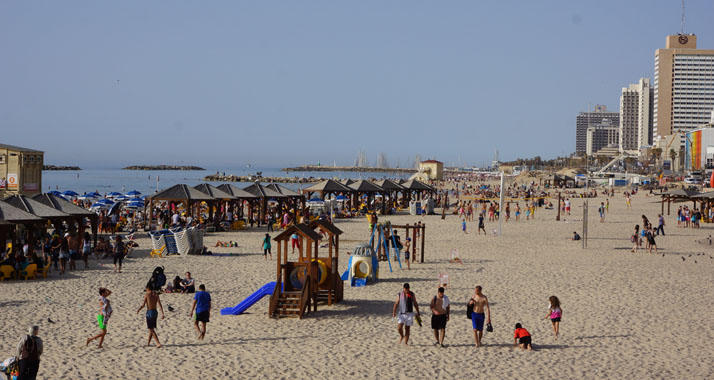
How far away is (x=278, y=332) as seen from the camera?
10914mm

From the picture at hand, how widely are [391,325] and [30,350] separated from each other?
5806mm

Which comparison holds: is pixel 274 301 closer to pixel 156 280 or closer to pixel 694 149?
pixel 156 280

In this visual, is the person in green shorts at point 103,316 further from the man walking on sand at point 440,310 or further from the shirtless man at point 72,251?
the shirtless man at point 72,251

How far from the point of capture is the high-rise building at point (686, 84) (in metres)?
167

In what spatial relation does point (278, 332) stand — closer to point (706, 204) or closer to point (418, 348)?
point (418, 348)

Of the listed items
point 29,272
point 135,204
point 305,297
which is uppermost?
point 135,204

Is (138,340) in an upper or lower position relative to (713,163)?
lower

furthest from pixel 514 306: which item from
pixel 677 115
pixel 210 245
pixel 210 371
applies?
pixel 677 115

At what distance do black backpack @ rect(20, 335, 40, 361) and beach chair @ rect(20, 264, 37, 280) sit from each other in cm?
883

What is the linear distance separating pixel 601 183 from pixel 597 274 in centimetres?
7883

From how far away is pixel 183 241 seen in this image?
782 inches

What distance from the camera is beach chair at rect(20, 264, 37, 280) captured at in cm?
1529

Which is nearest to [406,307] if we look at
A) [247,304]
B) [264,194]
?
[247,304]

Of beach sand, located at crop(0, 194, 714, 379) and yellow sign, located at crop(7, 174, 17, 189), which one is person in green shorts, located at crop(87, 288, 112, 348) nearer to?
beach sand, located at crop(0, 194, 714, 379)
